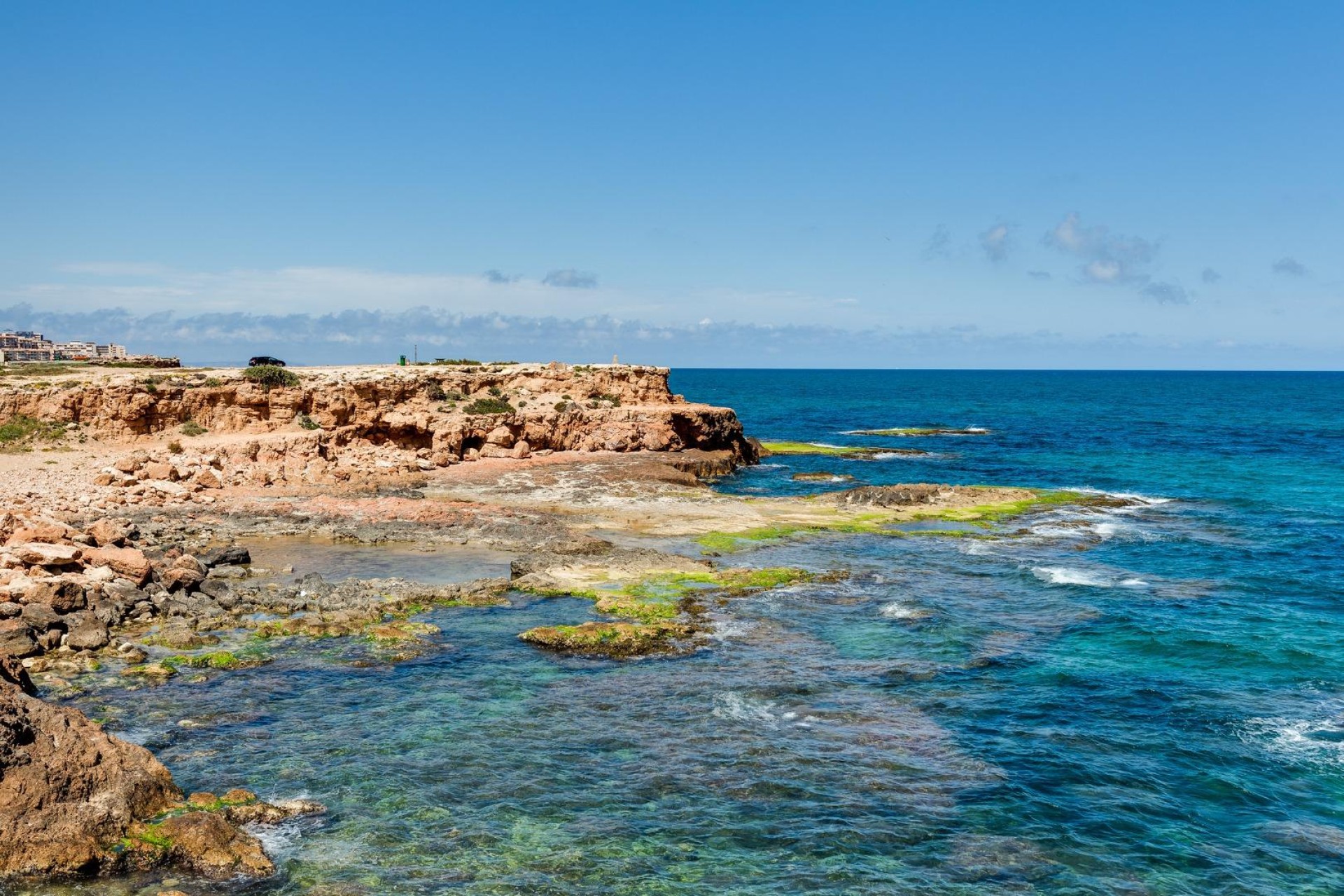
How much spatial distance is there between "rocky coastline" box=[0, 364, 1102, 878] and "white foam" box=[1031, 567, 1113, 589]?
8.86m

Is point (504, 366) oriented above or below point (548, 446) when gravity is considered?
above

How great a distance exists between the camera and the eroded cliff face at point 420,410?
5356cm

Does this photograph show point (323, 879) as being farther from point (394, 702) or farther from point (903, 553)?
point (903, 553)

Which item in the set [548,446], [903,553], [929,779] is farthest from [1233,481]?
[929,779]

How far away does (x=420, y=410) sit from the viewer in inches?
2416

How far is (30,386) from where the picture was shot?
53969 mm

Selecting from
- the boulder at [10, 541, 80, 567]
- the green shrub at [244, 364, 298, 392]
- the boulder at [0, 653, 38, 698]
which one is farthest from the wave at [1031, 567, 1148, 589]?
the green shrub at [244, 364, 298, 392]

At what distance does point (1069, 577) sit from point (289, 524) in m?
31.4

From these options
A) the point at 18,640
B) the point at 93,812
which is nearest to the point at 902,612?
the point at 93,812

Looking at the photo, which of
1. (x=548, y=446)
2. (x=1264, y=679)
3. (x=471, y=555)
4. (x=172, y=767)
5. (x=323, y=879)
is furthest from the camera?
(x=548, y=446)

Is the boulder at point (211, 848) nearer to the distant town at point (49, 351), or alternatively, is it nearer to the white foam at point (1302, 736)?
the white foam at point (1302, 736)

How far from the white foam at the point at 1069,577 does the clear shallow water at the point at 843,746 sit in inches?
12.0

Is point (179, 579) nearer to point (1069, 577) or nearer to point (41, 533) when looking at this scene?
point (41, 533)

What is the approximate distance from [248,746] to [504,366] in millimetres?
55891
